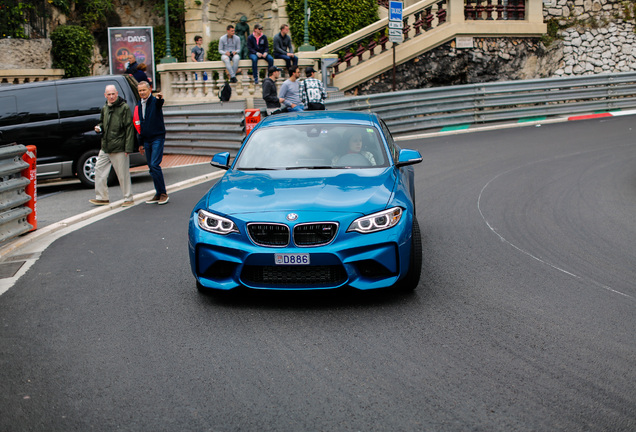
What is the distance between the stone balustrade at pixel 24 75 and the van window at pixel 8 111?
34.4 ft

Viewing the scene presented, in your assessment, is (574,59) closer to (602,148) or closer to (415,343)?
(602,148)

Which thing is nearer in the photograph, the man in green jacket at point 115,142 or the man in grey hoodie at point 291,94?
the man in green jacket at point 115,142

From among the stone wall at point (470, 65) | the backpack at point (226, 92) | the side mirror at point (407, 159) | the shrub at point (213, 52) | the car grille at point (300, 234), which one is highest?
the shrub at point (213, 52)

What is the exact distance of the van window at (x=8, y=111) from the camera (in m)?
13.5

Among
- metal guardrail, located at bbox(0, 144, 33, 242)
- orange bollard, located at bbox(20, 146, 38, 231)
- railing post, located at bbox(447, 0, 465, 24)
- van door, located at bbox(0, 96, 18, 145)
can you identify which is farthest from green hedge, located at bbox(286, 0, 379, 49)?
metal guardrail, located at bbox(0, 144, 33, 242)

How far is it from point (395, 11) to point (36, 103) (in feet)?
35.4

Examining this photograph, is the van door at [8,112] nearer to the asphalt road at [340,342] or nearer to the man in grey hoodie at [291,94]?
the man in grey hoodie at [291,94]

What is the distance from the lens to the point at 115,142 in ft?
36.7

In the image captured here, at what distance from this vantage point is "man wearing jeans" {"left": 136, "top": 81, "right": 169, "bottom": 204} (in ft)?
36.6

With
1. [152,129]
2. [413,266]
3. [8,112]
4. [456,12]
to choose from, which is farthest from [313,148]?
[456,12]

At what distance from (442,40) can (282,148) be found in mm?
18922

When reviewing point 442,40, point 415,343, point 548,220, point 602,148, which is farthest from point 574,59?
point 415,343

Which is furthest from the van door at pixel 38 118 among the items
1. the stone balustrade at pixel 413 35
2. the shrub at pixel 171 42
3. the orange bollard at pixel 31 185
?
the shrub at pixel 171 42

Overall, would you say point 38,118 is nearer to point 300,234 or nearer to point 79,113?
point 79,113
